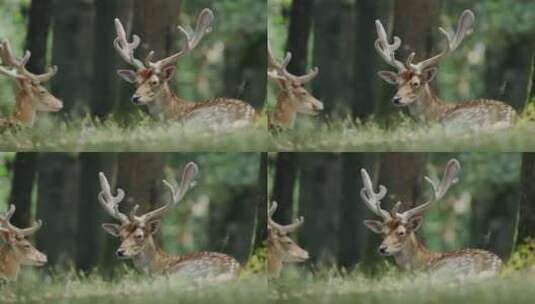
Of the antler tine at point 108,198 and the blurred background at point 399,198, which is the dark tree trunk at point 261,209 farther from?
the antler tine at point 108,198

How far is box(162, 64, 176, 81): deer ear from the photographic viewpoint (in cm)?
467

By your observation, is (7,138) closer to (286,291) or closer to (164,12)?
(164,12)

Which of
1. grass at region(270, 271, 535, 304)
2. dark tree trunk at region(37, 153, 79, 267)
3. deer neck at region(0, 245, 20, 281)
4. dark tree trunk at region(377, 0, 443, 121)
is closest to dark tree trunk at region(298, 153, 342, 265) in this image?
grass at region(270, 271, 535, 304)

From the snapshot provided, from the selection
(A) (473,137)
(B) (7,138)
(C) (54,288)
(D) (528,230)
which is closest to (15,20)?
(B) (7,138)

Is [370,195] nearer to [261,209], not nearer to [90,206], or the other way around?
[261,209]

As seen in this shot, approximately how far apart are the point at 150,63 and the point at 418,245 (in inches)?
52.1

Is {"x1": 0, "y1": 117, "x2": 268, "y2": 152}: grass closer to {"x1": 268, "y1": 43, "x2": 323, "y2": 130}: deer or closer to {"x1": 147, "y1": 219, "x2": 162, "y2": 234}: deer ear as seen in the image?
{"x1": 268, "y1": 43, "x2": 323, "y2": 130}: deer

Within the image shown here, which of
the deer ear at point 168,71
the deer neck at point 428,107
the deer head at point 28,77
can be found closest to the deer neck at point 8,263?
the deer head at point 28,77

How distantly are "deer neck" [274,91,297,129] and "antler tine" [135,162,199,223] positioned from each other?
1.28 ft

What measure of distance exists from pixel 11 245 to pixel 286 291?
1.13 metres

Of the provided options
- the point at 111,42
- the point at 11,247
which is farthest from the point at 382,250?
the point at 11,247

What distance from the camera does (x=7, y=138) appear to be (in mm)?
4645

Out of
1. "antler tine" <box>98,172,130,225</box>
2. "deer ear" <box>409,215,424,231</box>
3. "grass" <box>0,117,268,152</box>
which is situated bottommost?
"deer ear" <box>409,215,424,231</box>

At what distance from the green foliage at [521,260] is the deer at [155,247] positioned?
3.68 feet
